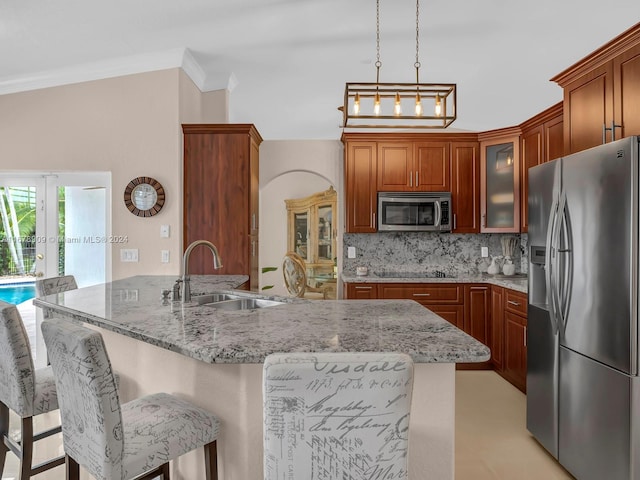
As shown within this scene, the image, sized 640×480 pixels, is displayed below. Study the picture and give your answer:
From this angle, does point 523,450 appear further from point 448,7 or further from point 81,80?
point 81,80

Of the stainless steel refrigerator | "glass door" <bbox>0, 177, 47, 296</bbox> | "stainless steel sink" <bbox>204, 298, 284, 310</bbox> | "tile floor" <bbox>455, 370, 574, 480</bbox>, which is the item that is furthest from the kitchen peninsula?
"glass door" <bbox>0, 177, 47, 296</bbox>

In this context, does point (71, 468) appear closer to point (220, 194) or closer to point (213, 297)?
point (213, 297)

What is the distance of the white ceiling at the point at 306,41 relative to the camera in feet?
9.87

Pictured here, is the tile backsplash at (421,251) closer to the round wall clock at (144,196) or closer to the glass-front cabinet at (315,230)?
the round wall clock at (144,196)

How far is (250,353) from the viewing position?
4.53 ft

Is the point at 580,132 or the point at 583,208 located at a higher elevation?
the point at 580,132

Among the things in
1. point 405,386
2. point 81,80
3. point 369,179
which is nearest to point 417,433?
point 405,386

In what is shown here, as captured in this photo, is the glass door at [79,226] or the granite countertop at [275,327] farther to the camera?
the glass door at [79,226]

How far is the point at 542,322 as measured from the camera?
2660 mm

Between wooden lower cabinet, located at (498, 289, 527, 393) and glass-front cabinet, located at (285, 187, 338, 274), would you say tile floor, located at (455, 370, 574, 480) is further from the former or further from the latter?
glass-front cabinet, located at (285, 187, 338, 274)

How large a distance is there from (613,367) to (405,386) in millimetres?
1476

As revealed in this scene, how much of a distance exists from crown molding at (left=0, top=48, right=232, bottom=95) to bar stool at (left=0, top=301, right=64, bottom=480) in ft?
8.93

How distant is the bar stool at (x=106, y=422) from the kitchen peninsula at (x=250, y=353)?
11 cm

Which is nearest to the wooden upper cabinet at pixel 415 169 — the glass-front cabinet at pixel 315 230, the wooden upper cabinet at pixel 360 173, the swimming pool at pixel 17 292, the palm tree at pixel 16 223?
the wooden upper cabinet at pixel 360 173
